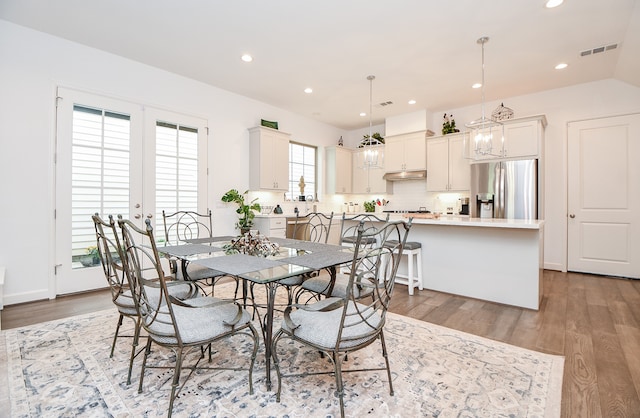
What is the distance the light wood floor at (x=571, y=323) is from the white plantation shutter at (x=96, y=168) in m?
0.89

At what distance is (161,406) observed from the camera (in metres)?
1.58

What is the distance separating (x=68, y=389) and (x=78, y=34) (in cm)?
362

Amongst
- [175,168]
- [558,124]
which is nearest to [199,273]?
[175,168]

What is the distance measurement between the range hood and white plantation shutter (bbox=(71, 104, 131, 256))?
15.6ft

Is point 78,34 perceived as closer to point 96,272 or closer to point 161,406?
point 96,272

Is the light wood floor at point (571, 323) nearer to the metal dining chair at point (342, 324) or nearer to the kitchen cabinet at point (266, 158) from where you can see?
the metal dining chair at point (342, 324)

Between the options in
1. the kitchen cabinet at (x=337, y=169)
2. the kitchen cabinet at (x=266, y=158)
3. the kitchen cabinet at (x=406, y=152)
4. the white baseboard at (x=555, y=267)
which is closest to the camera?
the white baseboard at (x=555, y=267)

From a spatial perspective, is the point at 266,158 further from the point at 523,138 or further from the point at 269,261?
the point at 523,138

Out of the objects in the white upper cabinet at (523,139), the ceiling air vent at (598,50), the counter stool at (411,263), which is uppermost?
the ceiling air vent at (598,50)

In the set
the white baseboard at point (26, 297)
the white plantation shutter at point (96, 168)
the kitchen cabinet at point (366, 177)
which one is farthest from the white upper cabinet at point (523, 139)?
the white baseboard at point (26, 297)

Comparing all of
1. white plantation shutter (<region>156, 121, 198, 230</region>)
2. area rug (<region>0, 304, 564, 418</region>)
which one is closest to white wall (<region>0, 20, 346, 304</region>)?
white plantation shutter (<region>156, 121, 198, 230</region>)

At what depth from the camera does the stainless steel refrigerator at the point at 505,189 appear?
15.5 feet

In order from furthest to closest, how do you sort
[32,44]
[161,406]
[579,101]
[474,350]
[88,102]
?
1. [579,101]
2. [88,102]
3. [32,44]
4. [474,350]
5. [161,406]

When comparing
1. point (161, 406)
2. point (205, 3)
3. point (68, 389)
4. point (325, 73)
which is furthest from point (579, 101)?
point (68, 389)
